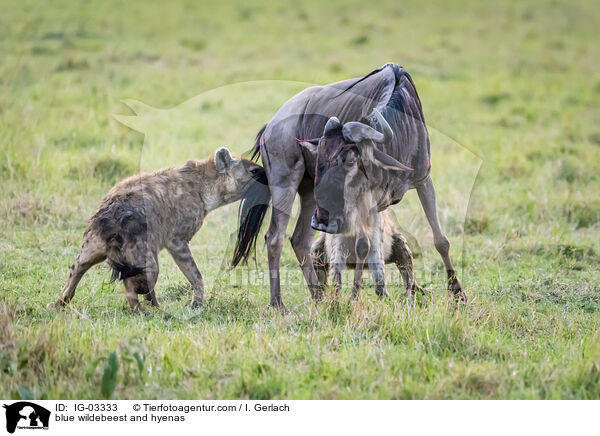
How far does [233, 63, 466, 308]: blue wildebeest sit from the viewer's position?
5148mm

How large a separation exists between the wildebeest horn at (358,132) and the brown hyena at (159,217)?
1412 millimetres

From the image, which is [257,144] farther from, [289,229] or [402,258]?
[289,229]

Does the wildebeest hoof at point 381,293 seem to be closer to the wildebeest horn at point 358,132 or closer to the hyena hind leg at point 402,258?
the hyena hind leg at point 402,258

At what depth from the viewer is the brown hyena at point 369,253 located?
233 inches

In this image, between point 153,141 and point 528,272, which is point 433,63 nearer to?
point 153,141

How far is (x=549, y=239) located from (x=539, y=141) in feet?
13.3

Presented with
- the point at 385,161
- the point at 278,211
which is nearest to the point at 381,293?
the point at 278,211

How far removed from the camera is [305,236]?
6.18 m

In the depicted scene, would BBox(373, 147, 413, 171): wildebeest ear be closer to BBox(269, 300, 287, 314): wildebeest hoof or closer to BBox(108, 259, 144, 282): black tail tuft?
BBox(269, 300, 287, 314): wildebeest hoof

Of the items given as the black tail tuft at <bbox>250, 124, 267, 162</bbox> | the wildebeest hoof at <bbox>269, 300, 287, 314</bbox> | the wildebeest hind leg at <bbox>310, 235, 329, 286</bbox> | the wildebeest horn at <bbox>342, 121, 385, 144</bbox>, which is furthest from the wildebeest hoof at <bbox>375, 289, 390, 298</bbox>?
the black tail tuft at <bbox>250, 124, 267, 162</bbox>

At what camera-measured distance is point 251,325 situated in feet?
17.6

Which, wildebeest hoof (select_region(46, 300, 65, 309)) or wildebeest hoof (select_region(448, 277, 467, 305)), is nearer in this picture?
wildebeest hoof (select_region(46, 300, 65, 309))
